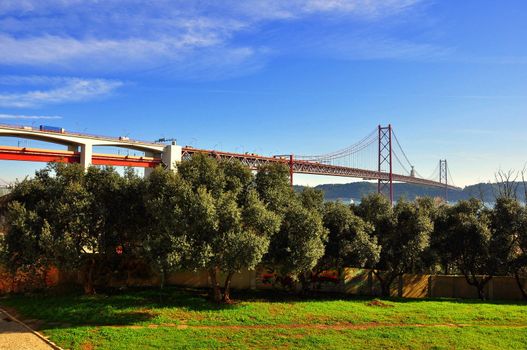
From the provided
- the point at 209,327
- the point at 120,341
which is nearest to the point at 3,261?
the point at 120,341

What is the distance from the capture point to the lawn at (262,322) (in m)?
19.8

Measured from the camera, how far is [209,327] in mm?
21281

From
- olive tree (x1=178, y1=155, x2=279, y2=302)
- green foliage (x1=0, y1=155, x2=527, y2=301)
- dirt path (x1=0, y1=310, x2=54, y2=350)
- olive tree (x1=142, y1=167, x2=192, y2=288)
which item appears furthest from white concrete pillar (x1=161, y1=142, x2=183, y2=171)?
dirt path (x1=0, y1=310, x2=54, y2=350)

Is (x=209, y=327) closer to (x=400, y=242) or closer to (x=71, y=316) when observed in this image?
(x=71, y=316)

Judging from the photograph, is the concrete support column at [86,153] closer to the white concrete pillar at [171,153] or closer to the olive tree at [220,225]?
the white concrete pillar at [171,153]

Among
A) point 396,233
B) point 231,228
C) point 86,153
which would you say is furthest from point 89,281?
point 86,153

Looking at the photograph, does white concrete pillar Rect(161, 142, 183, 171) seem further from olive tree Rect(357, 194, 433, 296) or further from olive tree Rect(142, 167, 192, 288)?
olive tree Rect(142, 167, 192, 288)

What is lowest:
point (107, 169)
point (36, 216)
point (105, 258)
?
point (105, 258)

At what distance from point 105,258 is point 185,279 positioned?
533cm

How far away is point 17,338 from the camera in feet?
64.0

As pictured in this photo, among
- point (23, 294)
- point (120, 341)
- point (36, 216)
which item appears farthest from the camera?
point (23, 294)

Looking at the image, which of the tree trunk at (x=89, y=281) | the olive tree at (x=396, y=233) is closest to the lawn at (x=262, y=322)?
the tree trunk at (x=89, y=281)

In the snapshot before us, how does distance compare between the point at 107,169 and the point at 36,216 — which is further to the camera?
the point at 107,169

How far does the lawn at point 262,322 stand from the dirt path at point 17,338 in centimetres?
62
